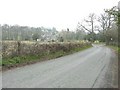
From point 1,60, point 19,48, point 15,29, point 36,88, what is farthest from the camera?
point 15,29

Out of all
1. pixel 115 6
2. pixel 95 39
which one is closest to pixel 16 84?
pixel 115 6

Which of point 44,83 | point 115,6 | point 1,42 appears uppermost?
point 115,6

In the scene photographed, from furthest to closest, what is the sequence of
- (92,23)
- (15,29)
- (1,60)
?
(92,23) → (15,29) → (1,60)

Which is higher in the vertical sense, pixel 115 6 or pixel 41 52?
pixel 115 6

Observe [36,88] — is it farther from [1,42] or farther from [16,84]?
[1,42]

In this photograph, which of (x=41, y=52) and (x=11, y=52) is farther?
(x=41, y=52)

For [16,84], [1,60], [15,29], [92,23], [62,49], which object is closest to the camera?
A: [16,84]

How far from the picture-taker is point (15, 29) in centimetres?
7056

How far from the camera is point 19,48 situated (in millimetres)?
20938

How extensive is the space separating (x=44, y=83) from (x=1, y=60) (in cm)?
769

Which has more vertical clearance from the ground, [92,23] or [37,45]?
[92,23]

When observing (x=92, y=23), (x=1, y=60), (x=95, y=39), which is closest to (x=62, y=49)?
(x=1, y=60)

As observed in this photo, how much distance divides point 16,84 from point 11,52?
32.6 ft

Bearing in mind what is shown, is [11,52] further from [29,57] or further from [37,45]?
[37,45]
